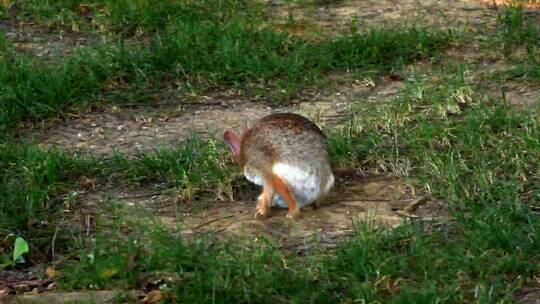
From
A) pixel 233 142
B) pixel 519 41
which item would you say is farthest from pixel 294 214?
pixel 519 41

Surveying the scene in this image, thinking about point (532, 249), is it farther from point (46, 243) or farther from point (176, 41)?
point (176, 41)

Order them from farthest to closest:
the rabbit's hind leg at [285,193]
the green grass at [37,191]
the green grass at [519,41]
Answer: the green grass at [519,41]
the rabbit's hind leg at [285,193]
the green grass at [37,191]

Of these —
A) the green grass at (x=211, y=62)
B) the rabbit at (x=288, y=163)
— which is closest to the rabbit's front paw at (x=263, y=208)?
the rabbit at (x=288, y=163)

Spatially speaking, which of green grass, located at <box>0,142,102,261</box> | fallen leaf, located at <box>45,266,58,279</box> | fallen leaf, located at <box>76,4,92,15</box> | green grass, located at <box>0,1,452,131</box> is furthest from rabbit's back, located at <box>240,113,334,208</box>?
fallen leaf, located at <box>76,4,92,15</box>

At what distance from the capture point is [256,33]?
322 inches

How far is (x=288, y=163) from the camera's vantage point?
18.8ft

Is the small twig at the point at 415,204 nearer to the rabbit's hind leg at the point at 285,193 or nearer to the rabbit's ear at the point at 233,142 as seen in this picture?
the rabbit's hind leg at the point at 285,193

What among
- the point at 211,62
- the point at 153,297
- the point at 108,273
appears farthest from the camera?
the point at 211,62

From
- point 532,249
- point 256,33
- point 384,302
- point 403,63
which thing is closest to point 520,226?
point 532,249

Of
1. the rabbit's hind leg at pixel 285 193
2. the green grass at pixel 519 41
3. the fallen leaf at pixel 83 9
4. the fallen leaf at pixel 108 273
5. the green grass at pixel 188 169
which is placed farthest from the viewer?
the fallen leaf at pixel 83 9

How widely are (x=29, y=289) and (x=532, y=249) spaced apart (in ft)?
7.32

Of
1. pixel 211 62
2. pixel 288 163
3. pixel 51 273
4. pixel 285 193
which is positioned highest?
pixel 211 62

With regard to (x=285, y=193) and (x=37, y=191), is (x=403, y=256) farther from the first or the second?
(x=37, y=191)

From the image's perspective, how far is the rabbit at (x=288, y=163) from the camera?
5730mm
